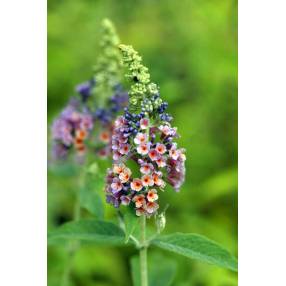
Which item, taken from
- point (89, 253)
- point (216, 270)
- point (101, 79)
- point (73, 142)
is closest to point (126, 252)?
point (89, 253)

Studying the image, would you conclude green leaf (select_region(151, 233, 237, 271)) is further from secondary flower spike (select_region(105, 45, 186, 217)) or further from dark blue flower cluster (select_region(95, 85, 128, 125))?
dark blue flower cluster (select_region(95, 85, 128, 125))

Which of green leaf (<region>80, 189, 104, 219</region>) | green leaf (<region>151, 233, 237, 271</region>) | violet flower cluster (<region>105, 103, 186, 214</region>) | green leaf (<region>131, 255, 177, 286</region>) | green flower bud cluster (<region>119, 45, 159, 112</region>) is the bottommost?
green leaf (<region>131, 255, 177, 286</region>)

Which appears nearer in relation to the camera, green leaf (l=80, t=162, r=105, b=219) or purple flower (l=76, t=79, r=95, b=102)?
green leaf (l=80, t=162, r=105, b=219)

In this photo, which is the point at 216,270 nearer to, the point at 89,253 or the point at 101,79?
the point at 89,253

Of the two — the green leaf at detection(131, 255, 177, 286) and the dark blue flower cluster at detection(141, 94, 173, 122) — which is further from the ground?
the dark blue flower cluster at detection(141, 94, 173, 122)

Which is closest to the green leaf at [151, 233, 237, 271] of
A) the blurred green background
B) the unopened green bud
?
the unopened green bud
